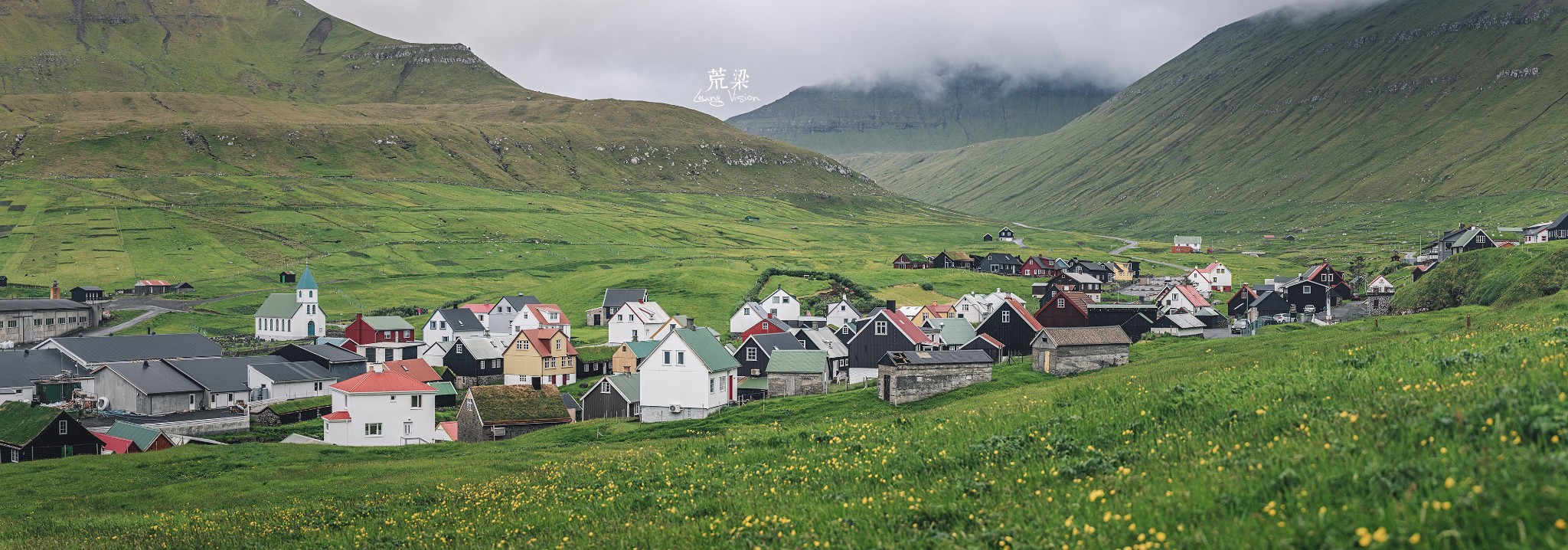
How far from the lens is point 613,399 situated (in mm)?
78125

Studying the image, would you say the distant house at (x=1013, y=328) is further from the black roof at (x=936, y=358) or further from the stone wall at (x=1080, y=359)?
the black roof at (x=936, y=358)

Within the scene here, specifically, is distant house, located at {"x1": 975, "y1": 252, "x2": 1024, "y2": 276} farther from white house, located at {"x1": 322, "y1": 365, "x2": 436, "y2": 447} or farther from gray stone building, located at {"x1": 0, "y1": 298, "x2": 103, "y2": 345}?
gray stone building, located at {"x1": 0, "y1": 298, "x2": 103, "y2": 345}

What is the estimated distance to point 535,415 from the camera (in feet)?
234

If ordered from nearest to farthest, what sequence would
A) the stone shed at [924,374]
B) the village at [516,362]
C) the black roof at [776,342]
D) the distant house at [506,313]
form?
the stone shed at [924,374]
the village at [516,362]
the black roof at [776,342]
the distant house at [506,313]

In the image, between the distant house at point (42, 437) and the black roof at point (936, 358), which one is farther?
the distant house at point (42, 437)

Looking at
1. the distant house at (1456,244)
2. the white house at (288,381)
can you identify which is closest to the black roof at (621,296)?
the white house at (288,381)

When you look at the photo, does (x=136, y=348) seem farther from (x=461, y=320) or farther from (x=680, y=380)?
(x=680, y=380)

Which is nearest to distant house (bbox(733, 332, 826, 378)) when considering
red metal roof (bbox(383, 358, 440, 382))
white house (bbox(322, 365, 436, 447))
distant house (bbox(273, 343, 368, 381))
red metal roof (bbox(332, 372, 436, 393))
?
red metal roof (bbox(332, 372, 436, 393))

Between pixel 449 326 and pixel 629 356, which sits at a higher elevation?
pixel 449 326

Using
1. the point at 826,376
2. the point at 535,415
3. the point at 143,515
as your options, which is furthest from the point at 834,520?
the point at 826,376

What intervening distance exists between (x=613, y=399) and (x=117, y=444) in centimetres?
3281

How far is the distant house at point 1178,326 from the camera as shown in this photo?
98.8 metres

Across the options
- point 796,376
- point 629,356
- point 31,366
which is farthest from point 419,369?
point 796,376

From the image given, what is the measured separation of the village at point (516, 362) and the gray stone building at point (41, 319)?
8.8 inches
